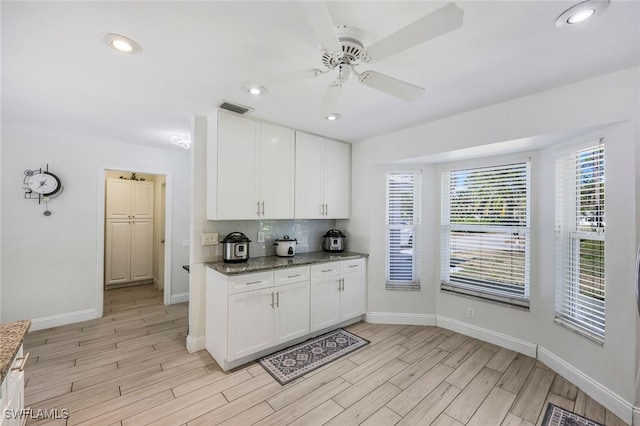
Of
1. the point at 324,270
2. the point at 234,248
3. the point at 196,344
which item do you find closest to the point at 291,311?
the point at 324,270

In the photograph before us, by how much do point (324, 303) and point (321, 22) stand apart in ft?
9.40

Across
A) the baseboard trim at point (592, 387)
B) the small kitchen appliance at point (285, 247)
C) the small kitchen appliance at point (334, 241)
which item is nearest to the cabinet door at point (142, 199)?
the small kitchen appliance at point (285, 247)

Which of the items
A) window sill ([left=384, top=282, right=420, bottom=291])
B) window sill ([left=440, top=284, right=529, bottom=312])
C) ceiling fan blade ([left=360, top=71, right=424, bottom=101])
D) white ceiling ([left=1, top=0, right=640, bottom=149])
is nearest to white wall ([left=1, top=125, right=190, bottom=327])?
white ceiling ([left=1, top=0, right=640, bottom=149])

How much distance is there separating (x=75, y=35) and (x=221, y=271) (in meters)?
1.95

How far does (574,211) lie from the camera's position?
248cm

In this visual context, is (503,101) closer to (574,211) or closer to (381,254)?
(574,211)

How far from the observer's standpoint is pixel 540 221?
110 inches

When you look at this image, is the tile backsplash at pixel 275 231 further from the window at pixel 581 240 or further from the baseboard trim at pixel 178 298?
the window at pixel 581 240

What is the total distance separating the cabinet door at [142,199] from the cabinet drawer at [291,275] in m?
4.32

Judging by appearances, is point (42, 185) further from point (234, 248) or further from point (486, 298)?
point (486, 298)

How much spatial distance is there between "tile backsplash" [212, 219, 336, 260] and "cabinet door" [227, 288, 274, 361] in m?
0.71

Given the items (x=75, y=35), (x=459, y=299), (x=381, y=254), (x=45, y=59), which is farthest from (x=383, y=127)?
(x=45, y=59)

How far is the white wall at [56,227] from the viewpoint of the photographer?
3326 millimetres

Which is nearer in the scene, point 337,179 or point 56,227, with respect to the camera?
point 56,227
